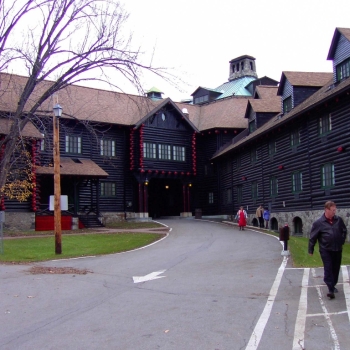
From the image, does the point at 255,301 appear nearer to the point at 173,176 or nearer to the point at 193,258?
the point at 193,258

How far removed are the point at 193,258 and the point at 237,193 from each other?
76.1 feet

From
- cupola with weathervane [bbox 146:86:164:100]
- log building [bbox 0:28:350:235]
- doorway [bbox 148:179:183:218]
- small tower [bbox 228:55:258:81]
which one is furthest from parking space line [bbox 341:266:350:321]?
small tower [bbox 228:55:258:81]

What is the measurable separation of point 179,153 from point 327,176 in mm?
18851

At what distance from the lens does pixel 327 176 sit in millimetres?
24922

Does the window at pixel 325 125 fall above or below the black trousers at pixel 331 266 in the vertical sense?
above

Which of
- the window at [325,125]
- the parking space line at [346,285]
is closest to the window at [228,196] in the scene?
the window at [325,125]

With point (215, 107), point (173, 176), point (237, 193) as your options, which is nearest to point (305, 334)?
point (237, 193)

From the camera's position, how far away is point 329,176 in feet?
81.0

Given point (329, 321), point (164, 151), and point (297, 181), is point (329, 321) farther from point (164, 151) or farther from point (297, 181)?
point (164, 151)

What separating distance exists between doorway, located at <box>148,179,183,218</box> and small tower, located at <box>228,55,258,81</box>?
2269 cm

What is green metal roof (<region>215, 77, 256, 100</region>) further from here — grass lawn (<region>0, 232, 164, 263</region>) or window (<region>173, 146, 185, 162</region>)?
grass lawn (<region>0, 232, 164, 263</region>)

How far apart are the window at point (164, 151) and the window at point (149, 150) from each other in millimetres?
479

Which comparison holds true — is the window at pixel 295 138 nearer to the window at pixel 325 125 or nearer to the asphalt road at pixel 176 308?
the window at pixel 325 125

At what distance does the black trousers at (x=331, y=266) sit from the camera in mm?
8391
